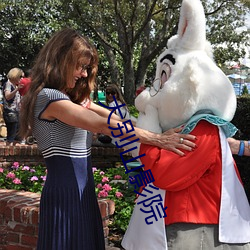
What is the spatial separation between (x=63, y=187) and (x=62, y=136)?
27cm

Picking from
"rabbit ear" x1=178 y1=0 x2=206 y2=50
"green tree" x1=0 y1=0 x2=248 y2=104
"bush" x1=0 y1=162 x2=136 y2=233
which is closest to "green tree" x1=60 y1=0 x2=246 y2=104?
"green tree" x1=0 y1=0 x2=248 y2=104

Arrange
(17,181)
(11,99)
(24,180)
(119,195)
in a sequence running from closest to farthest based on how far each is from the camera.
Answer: (119,195), (17,181), (24,180), (11,99)

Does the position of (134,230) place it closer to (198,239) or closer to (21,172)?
(198,239)

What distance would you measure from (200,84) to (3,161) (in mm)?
4655

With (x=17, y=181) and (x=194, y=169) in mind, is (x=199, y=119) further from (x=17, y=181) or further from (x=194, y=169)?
(x=17, y=181)

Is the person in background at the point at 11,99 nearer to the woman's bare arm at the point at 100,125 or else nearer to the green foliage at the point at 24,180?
the green foliage at the point at 24,180

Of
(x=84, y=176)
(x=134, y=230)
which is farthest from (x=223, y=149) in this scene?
(x=84, y=176)

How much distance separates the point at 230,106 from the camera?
2.01 metres

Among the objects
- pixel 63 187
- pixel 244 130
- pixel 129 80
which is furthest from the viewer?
pixel 129 80

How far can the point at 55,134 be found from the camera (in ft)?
6.63

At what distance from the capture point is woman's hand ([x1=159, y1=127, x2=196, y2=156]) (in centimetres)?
183

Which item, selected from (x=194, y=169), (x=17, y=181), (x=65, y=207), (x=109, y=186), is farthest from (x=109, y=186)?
(x=194, y=169)

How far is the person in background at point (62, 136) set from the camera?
199 cm

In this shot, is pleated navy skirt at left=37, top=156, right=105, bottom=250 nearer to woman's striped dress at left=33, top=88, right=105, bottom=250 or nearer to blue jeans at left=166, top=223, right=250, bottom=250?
woman's striped dress at left=33, top=88, right=105, bottom=250
